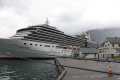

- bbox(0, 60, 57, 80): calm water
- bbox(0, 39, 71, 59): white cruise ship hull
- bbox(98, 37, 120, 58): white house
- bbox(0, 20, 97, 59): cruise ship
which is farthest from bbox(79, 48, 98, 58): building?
bbox(0, 60, 57, 80): calm water

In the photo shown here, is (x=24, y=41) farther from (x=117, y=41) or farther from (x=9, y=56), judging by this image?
(x=117, y=41)

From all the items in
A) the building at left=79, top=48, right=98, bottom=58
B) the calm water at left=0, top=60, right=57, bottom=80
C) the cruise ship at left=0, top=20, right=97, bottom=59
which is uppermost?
the cruise ship at left=0, top=20, right=97, bottom=59

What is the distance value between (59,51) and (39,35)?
11.3 m

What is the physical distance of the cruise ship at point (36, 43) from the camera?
38281mm

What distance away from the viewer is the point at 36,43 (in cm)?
4250

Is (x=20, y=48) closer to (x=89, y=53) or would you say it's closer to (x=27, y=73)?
(x=27, y=73)

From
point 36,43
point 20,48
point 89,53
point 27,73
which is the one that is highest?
point 36,43

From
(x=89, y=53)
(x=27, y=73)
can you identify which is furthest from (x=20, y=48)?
(x=89, y=53)

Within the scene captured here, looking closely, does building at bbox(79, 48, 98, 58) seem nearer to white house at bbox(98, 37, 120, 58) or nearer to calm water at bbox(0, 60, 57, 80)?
white house at bbox(98, 37, 120, 58)

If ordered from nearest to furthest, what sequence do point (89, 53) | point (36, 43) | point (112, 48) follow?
1. point (36, 43)
2. point (89, 53)
3. point (112, 48)

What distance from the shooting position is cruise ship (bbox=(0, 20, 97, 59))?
3828cm

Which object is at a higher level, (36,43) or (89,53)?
(36,43)

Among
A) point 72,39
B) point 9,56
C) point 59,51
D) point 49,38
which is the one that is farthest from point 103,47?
point 9,56

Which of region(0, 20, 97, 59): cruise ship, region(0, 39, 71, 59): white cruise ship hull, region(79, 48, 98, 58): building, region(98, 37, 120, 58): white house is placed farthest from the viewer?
region(98, 37, 120, 58): white house
